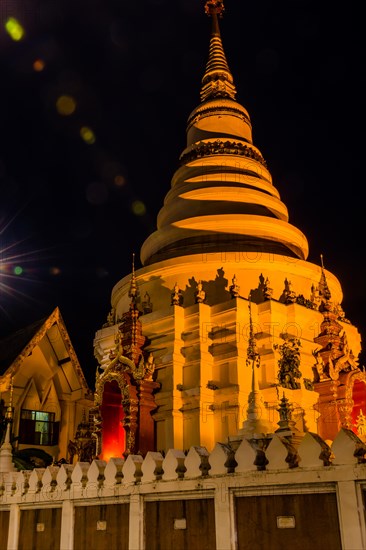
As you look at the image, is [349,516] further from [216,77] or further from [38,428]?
[216,77]

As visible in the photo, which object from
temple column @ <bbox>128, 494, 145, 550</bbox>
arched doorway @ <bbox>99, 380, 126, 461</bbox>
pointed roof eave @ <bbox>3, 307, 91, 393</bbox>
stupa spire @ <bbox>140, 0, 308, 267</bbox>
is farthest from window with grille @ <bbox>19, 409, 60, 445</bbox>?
temple column @ <bbox>128, 494, 145, 550</bbox>

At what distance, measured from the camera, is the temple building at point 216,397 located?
6.95 meters

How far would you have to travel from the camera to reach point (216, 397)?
17.2 metres

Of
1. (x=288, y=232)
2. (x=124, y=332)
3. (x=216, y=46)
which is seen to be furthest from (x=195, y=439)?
(x=216, y=46)

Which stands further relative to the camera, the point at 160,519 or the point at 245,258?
the point at 245,258

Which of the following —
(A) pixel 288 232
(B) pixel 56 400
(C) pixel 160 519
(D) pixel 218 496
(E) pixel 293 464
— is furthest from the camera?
(B) pixel 56 400

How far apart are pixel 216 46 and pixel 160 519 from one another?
2673cm

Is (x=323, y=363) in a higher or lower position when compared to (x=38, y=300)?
lower

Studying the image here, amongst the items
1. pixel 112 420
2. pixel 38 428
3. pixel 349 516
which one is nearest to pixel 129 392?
pixel 112 420

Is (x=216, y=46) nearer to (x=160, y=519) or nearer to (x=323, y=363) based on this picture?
(x=323, y=363)

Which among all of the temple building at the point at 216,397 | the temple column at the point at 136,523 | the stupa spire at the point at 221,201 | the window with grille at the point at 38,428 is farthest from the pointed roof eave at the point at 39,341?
the temple column at the point at 136,523

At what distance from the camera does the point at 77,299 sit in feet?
132

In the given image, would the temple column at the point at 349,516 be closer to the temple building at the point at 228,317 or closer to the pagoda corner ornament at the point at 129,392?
the temple building at the point at 228,317

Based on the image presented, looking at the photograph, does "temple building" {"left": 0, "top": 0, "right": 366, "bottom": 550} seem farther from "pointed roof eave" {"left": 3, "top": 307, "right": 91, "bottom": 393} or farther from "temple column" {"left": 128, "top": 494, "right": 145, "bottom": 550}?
"pointed roof eave" {"left": 3, "top": 307, "right": 91, "bottom": 393}
